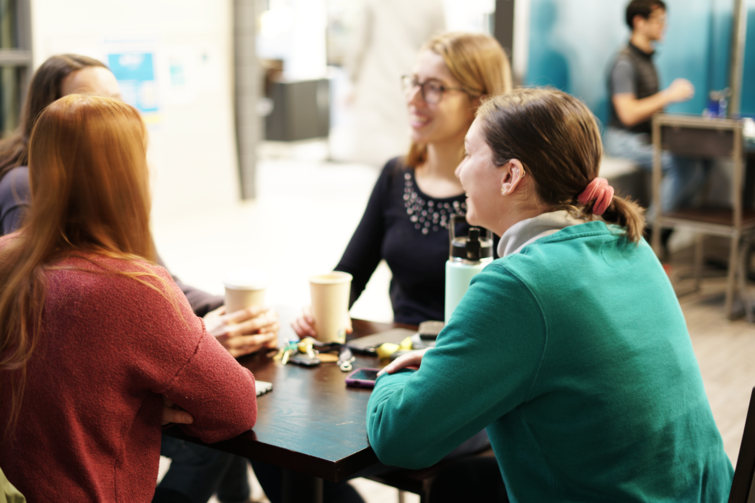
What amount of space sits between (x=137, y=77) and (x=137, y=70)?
5 centimetres

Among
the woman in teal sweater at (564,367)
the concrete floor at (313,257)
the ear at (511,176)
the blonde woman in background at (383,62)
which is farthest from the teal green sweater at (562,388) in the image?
the blonde woman in background at (383,62)

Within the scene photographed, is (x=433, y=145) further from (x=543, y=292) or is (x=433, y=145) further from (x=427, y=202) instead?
(x=543, y=292)

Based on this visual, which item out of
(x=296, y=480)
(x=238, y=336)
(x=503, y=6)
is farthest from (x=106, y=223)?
(x=503, y=6)

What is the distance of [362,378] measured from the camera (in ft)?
4.57

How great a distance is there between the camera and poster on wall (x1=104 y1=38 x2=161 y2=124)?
550 cm

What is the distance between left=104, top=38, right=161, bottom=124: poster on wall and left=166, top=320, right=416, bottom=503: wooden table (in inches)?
175

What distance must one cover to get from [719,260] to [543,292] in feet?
14.3

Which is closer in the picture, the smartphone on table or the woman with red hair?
the woman with red hair

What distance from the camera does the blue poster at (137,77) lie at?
5508mm

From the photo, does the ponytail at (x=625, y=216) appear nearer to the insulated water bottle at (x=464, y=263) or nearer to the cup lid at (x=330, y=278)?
the insulated water bottle at (x=464, y=263)

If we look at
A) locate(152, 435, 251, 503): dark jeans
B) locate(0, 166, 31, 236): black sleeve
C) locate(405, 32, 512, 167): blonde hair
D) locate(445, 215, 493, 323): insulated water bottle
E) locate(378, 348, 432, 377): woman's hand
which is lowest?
locate(152, 435, 251, 503): dark jeans

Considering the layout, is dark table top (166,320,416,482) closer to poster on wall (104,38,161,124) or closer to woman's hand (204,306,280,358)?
woman's hand (204,306,280,358)

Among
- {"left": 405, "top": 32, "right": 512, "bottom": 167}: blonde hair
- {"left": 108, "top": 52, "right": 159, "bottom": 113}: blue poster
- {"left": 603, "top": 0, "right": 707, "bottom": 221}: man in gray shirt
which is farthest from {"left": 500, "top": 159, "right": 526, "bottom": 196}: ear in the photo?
{"left": 108, "top": 52, "right": 159, "bottom": 113}: blue poster

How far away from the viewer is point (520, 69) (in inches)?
211
